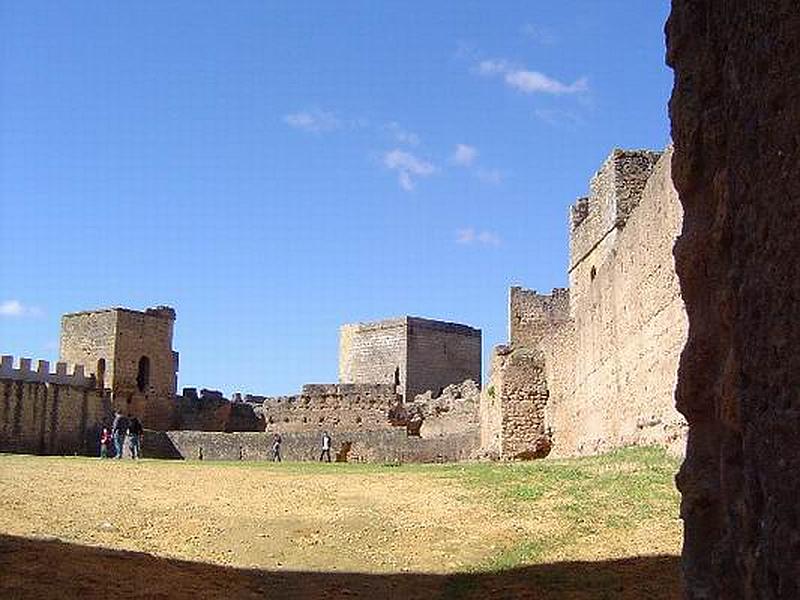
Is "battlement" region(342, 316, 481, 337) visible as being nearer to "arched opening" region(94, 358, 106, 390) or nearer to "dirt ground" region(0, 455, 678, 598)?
"arched opening" region(94, 358, 106, 390)

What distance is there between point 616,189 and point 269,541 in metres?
17.9

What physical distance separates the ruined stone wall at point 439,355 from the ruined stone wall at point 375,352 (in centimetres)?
46

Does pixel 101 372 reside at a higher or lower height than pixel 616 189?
lower

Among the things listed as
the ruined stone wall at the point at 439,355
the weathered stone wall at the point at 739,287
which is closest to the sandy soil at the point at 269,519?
the weathered stone wall at the point at 739,287

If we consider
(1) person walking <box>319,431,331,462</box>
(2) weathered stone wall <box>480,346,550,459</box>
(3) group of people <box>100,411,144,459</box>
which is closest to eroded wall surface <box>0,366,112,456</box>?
A: (3) group of people <box>100,411,144,459</box>

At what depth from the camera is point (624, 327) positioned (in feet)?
65.4

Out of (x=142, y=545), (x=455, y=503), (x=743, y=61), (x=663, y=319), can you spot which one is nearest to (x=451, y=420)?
(x=663, y=319)

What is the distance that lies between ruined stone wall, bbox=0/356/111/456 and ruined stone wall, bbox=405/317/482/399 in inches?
669

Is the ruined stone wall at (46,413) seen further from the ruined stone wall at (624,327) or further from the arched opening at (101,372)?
the ruined stone wall at (624,327)

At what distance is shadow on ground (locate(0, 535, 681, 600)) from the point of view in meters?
8.38

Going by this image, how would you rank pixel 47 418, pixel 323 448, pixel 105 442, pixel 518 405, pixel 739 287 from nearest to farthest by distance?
pixel 739 287 < pixel 518 405 < pixel 105 442 < pixel 323 448 < pixel 47 418

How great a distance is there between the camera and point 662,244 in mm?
16438

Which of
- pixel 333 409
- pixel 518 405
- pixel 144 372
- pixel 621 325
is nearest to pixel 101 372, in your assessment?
pixel 144 372

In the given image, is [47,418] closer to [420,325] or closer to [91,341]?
[91,341]
